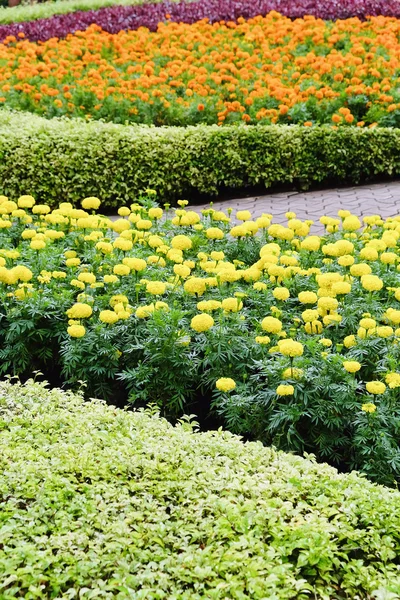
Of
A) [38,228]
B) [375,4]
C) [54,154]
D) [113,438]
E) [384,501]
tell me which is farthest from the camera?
[375,4]

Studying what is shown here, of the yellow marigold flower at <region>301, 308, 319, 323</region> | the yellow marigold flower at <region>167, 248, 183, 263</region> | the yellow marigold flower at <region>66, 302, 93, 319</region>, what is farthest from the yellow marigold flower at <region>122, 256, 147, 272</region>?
the yellow marigold flower at <region>301, 308, 319, 323</region>

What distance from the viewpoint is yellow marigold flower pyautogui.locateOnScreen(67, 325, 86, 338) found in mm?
3646

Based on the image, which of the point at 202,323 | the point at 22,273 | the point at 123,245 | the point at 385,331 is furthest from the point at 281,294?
the point at 22,273

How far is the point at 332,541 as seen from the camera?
2.22 m

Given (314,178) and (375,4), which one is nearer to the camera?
(314,178)

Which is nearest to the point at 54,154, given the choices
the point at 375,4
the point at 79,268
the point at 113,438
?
the point at 79,268

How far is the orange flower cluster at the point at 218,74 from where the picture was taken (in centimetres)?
899

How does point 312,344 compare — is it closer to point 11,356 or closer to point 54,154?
point 11,356

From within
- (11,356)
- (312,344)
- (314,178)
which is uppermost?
(312,344)

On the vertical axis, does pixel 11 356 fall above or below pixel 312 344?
below

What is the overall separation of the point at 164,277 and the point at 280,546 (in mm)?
2341

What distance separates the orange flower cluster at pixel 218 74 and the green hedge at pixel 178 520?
638 centimetres

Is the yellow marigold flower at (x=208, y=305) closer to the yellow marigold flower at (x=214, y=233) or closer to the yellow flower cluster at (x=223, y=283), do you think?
the yellow flower cluster at (x=223, y=283)

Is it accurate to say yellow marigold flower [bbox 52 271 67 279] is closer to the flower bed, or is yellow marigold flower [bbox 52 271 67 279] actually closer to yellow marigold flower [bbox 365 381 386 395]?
the flower bed
